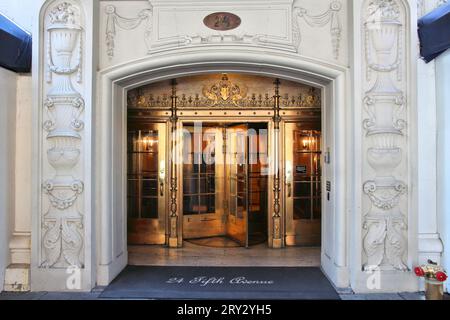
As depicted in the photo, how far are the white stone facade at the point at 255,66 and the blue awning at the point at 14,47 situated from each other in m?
0.14

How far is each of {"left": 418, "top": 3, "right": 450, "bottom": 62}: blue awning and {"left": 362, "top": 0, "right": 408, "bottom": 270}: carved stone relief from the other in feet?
0.75

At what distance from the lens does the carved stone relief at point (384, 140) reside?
400cm

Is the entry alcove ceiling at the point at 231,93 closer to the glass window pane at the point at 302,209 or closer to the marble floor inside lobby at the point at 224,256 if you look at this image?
the glass window pane at the point at 302,209

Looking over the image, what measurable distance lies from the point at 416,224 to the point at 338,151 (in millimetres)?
1188

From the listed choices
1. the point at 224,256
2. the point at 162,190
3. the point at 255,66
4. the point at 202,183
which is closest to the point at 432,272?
the point at 224,256

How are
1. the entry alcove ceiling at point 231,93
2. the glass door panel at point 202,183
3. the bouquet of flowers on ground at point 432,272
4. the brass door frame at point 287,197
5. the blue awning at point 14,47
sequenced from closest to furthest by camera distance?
1. the bouquet of flowers on ground at point 432,272
2. the blue awning at point 14,47
3. the entry alcove ceiling at point 231,93
4. the brass door frame at point 287,197
5. the glass door panel at point 202,183

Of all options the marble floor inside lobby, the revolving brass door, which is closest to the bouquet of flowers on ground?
the marble floor inside lobby

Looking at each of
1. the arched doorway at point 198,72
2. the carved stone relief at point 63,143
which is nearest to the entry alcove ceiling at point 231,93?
the arched doorway at point 198,72

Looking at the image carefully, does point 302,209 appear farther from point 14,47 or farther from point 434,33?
point 14,47

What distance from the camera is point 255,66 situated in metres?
4.40

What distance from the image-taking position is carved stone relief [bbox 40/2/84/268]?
4070 mm

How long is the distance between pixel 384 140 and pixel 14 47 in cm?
432

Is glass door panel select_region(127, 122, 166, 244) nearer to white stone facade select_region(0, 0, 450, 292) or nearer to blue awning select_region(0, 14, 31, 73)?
white stone facade select_region(0, 0, 450, 292)

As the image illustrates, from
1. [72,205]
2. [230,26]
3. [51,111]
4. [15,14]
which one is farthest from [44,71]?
[230,26]
